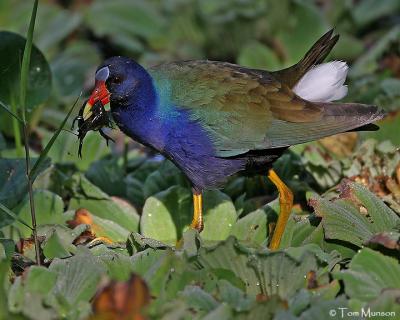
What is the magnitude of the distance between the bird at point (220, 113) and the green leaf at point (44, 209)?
0.37 meters

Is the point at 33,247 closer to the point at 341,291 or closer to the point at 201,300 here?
the point at 201,300

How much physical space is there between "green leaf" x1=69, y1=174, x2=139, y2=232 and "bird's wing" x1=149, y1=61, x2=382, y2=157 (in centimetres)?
58

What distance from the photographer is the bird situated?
3109 millimetres

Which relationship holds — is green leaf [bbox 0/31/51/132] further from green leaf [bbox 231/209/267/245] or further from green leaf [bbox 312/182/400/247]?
green leaf [bbox 312/182/400/247]

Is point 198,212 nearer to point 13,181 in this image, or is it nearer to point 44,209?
point 44,209

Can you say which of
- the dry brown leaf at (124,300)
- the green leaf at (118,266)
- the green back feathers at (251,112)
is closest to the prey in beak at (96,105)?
the green back feathers at (251,112)

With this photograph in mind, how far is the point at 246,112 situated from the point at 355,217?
1.80ft

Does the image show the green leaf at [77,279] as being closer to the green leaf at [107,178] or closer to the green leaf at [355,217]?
the green leaf at [355,217]

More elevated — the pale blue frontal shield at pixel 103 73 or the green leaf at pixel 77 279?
the pale blue frontal shield at pixel 103 73

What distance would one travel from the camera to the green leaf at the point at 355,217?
2898 millimetres

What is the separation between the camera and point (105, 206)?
3.55 m

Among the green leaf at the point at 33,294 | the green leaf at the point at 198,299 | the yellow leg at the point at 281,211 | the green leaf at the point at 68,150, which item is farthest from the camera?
the green leaf at the point at 68,150

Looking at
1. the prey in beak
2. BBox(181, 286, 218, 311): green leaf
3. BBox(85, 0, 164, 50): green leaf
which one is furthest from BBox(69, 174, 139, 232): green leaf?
BBox(85, 0, 164, 50): green leaf

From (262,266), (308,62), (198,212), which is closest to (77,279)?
(262,266)
